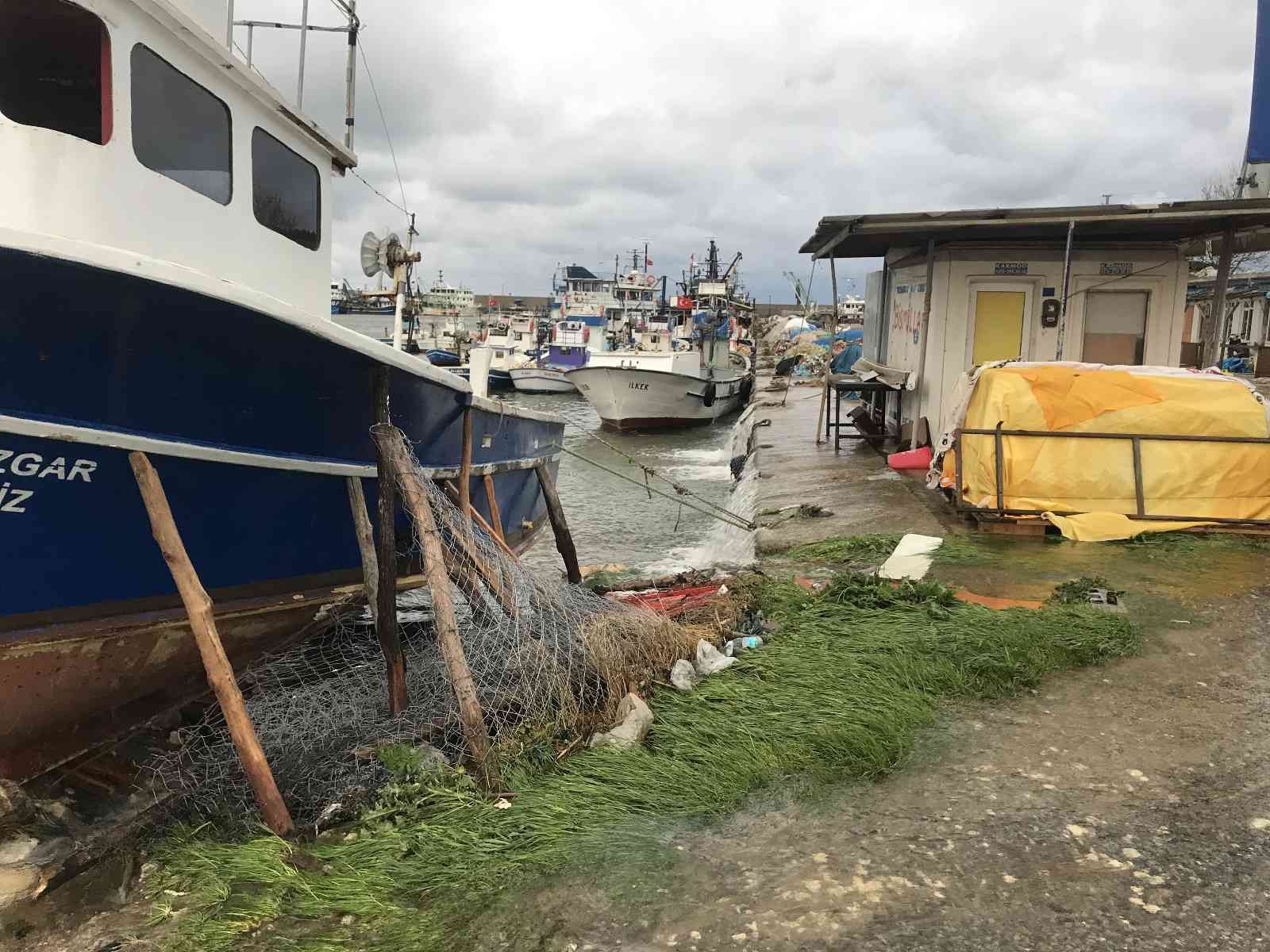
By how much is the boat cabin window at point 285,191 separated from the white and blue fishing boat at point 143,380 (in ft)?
0.17

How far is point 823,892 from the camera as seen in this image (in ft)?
10.2

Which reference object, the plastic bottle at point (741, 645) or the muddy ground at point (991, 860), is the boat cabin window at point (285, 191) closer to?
the plastic bottle at point (741, 645)

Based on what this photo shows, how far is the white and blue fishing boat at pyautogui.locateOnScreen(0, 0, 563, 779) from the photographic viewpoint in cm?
386

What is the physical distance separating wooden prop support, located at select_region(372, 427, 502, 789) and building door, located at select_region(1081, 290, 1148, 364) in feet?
31.9

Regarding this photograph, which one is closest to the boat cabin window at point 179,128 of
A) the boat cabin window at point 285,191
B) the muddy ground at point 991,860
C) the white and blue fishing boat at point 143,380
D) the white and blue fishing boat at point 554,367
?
the white and blue fishing boat at point 143,380

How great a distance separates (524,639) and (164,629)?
1898mm

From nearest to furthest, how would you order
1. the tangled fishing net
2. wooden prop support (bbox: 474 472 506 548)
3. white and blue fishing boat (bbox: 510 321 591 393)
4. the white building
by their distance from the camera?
the tangled fishing net < wooden prop support (bbox: 474 472 506 548) < the white building < white and blue fishing boat (bbox: 510 321 591 393)

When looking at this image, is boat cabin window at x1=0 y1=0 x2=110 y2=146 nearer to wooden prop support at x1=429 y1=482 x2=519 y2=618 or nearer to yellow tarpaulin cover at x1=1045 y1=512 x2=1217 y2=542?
wooden prop support at x1=429 y1=482 x2=519 y2=618

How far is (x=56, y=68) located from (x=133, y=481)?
203 cm

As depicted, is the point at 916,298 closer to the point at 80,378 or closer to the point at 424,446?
the point at 424,446

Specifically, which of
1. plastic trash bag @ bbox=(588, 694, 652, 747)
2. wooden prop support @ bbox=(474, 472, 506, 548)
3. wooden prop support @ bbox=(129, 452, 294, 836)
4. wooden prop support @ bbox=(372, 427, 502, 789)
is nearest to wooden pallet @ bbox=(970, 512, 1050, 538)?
wooden prop support @ bbox=(474, 472, 506, 548)

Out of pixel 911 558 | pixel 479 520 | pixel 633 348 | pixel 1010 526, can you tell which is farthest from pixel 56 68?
pixel 633 348

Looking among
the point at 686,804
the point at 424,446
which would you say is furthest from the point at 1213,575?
the point at 424,446

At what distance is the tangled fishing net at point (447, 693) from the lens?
4375 mm
